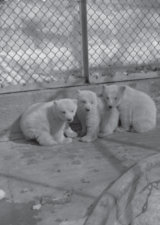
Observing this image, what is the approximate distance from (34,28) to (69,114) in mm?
3494

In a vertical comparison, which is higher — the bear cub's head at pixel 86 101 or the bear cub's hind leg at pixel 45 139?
the bear cub's head at pixel 86 101

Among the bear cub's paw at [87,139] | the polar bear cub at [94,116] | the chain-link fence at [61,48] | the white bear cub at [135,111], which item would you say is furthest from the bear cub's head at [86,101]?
the chain-link fence at [61,48]

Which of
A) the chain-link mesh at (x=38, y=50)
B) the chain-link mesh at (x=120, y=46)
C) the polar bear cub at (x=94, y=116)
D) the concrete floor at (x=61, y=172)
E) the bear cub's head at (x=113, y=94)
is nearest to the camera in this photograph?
the concrete floor at (x=61, y=172)

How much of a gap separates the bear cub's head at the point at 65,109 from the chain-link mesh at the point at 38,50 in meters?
1.08

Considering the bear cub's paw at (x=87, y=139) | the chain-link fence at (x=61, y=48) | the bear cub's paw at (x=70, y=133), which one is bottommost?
the bear cub's paw at (x=87, y=139)

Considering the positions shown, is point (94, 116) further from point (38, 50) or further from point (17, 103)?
point (38, 50)

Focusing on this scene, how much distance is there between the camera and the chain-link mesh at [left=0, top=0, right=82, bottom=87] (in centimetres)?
582

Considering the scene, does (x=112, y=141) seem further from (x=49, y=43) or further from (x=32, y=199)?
(x=49, y=43)

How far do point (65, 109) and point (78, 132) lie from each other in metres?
0.91

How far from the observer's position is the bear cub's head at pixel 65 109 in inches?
184

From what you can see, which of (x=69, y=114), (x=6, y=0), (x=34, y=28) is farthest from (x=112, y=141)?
(x=6, y=0)

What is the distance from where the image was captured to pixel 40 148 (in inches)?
190

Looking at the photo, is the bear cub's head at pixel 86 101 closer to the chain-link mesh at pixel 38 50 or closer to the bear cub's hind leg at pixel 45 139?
the bear cub's hind leg at pixel 45 139

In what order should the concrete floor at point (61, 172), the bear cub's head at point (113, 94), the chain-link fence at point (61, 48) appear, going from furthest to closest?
the chain-link fence at point (61, 48)
the bear cub's head at point (113, 94)
the concrete floor at point (61, 172)
